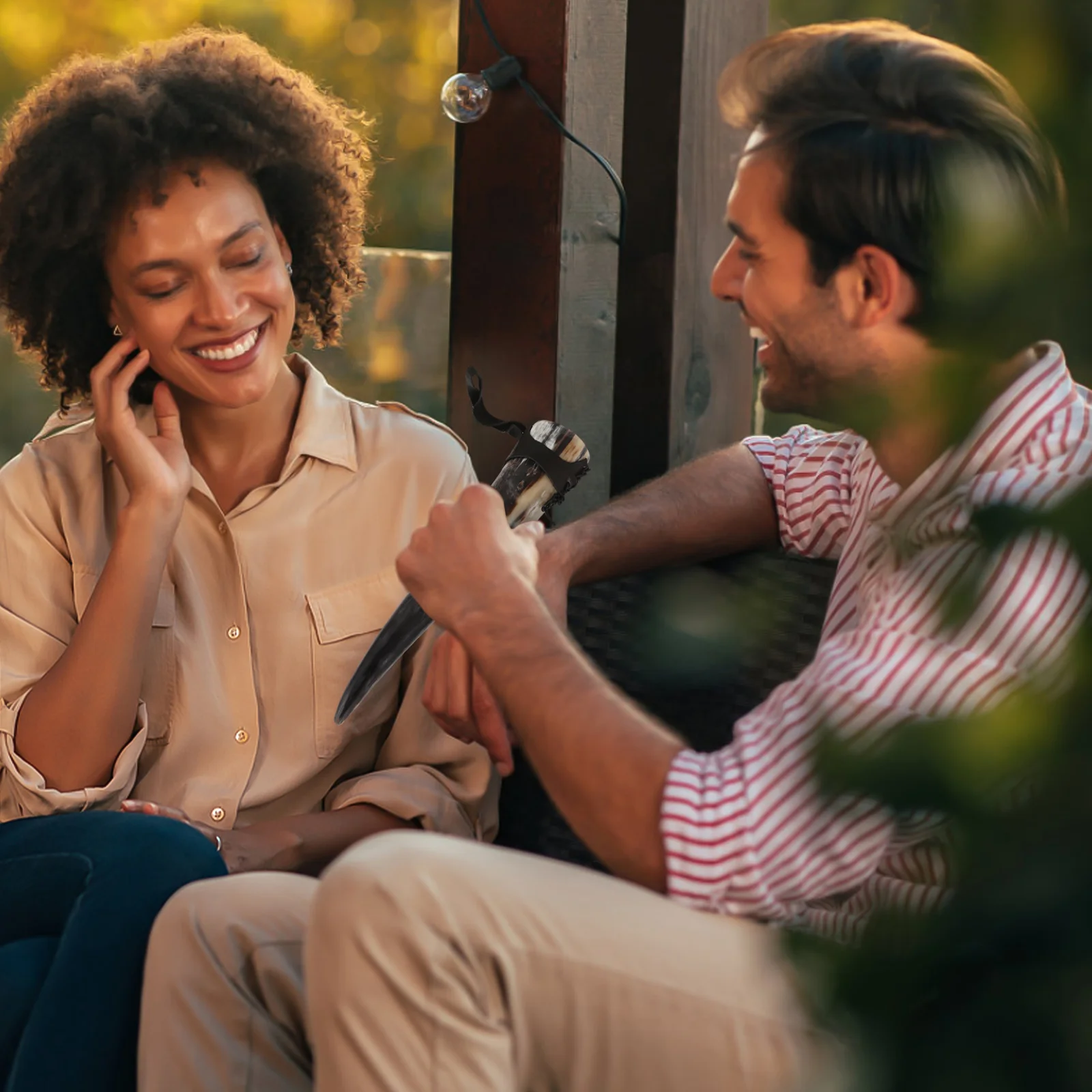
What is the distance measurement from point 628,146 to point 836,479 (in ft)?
2.28

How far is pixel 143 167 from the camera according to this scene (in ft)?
6.49

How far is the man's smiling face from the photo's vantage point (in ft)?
4.66

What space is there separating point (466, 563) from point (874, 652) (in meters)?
0.45

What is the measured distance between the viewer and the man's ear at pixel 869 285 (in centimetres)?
127

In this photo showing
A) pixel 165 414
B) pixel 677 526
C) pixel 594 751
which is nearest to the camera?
pixel 594 751

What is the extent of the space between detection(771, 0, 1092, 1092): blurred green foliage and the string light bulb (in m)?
1.81

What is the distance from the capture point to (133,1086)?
4.95 feet

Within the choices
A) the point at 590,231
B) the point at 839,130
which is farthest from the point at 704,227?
the point at 839,130

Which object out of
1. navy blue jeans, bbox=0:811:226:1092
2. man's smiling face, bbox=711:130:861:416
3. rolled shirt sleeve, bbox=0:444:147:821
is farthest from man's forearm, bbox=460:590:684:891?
rolled shirt sleeve, bbox=0:444:147:821

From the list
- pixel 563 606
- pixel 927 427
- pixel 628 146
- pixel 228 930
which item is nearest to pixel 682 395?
pixel 628 146

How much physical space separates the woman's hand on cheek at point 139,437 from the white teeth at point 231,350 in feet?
0.33

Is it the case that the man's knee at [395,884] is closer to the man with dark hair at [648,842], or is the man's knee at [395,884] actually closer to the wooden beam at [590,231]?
the man with dark hair at [648,842]

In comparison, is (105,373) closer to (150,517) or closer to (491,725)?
(150,517)

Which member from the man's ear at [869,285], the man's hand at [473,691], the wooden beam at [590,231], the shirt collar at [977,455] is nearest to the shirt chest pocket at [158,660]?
the man's hand at [473,691]
